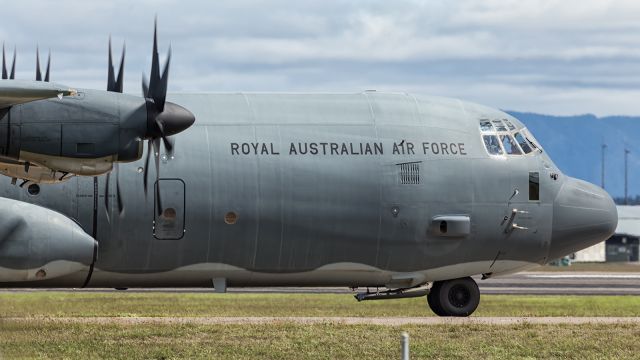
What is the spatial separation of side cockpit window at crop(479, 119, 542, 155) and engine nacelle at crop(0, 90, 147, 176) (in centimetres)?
1232

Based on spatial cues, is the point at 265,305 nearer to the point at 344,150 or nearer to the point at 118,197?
the point at 344,150

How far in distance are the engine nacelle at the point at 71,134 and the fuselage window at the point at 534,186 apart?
12816 mm

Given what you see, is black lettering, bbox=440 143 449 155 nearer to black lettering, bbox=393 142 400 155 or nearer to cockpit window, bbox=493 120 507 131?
black lettering, bbox=393 142 400 155

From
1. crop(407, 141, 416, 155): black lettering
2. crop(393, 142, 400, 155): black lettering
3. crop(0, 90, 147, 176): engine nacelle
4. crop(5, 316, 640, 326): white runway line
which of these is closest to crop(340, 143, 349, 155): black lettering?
crop(393, 142, 400, 155): black lettering

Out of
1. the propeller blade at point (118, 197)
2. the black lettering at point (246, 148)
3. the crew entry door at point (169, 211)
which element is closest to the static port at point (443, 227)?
the black lettering at point (246, 148)

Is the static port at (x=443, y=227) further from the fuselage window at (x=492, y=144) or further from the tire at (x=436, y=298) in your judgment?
the fuselage window at (x=492, y=144)

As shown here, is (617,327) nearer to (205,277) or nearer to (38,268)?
(205,277)

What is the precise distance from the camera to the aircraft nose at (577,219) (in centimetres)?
3262

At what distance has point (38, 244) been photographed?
29.1 metres

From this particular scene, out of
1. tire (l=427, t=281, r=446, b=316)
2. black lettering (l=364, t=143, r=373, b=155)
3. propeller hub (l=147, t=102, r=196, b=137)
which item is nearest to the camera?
propeller hub (l=147, t=102, r=196, b=137)

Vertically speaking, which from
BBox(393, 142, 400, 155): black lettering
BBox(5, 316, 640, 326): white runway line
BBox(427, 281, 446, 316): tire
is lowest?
BBox(5, 316, 640, 326): white runway line

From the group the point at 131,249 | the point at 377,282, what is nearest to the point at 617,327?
the point at 377,282

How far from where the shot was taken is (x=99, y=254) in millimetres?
30109

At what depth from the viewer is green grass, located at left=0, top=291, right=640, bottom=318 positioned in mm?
37719
